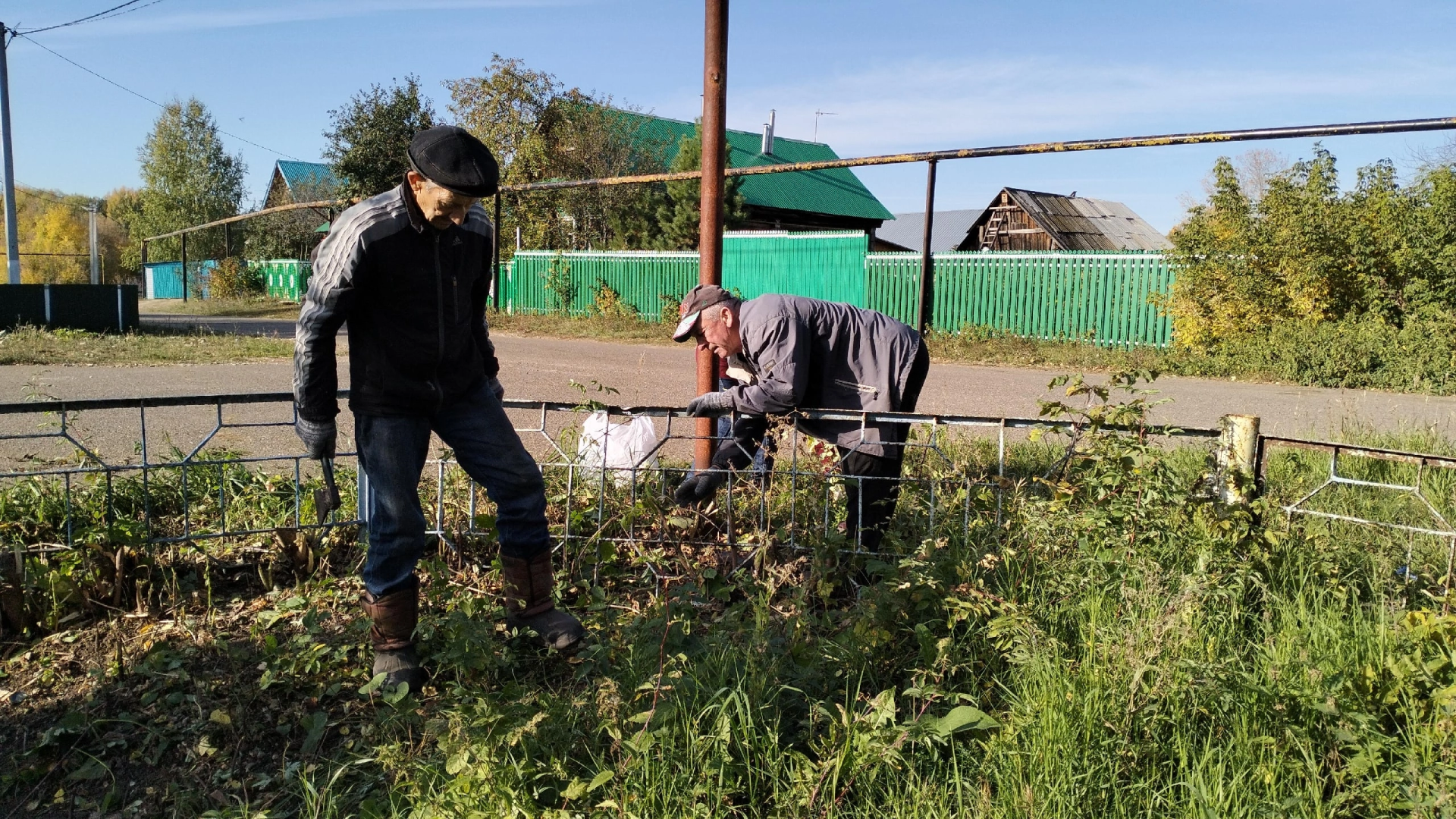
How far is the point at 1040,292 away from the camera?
15562 millimetres

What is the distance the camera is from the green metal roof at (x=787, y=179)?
103ft

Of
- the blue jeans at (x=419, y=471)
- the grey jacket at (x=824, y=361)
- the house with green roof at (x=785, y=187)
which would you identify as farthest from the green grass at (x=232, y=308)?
the blue jeans at (x=419, y=471)

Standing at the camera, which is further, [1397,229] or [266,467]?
[1397,229]

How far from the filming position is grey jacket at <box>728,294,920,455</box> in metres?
3.69

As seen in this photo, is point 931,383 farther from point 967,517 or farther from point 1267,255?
point 967,517

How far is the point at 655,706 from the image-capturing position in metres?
2.28

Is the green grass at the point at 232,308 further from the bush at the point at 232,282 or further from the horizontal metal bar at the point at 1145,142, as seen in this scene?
the horizontal metal bar at the point at 1145,142

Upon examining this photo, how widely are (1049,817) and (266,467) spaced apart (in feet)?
15.0

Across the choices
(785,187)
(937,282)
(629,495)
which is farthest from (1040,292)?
(785,187)

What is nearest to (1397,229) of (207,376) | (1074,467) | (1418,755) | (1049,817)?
(1074,467)

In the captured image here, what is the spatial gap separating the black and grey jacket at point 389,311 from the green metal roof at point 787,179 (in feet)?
92.0

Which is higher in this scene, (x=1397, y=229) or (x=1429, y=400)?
(x=1397, y=229)

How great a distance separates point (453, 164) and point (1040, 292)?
14.1m

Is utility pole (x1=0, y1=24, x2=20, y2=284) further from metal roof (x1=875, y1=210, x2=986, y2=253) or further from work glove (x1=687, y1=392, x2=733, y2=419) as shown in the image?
metal roof (x1=875, y1=210, x2=986, y2=253)
